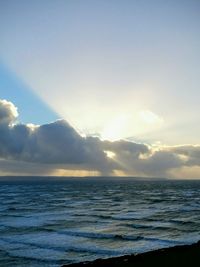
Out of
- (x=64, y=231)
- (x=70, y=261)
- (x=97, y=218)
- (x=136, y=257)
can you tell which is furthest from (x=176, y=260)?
(x=97, y=218)

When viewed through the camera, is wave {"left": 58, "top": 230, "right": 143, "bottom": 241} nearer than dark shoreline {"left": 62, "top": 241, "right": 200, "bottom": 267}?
No

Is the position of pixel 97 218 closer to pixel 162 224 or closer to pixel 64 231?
pixel 162 224

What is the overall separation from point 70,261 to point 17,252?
17.4 ft

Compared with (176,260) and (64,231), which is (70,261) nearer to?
(176,260)

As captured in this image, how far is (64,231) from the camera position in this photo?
39.9 m

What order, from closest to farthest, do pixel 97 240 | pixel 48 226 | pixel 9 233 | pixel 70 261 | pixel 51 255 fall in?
1. pixel 70 261
2. pixel 51 255
3. pixel 97 240
4. pixel 9 233
5. pixel 48 226

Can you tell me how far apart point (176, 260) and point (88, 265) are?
478 cm

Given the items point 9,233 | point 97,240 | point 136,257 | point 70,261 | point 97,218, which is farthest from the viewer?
point 97,218

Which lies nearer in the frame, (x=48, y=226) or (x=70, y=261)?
(x=70, y=261)

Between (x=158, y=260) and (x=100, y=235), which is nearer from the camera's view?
(x=158, y=260)

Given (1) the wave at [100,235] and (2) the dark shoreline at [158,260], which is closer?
(2) the dark shoreline at [158,260]

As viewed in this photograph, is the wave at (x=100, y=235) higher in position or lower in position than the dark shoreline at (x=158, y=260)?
lower

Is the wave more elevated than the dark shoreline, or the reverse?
the dark shoreline

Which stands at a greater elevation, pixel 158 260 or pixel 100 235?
pixel 158 260
